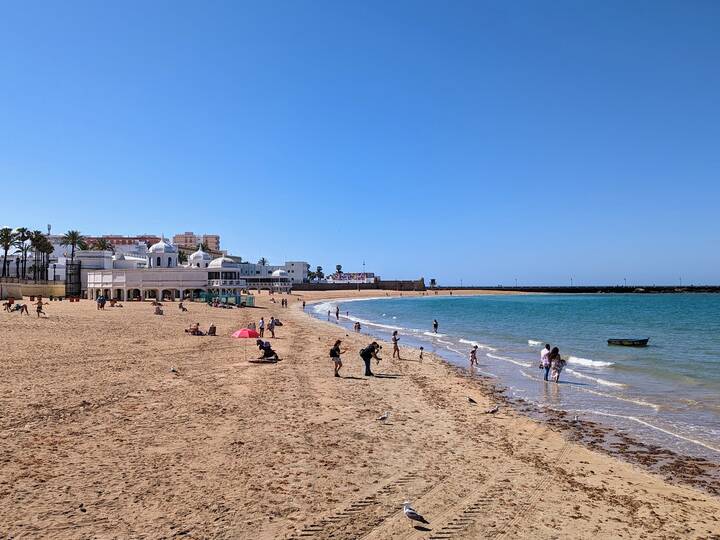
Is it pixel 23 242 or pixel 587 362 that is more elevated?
pixel 23 242

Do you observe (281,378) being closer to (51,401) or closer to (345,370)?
(345,370)

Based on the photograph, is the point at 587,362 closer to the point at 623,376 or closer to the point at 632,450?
the point at 623,376

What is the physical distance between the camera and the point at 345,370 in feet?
72.4

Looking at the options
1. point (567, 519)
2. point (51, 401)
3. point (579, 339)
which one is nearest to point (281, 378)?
point (51, 401)

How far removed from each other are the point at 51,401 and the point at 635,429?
50.6ft

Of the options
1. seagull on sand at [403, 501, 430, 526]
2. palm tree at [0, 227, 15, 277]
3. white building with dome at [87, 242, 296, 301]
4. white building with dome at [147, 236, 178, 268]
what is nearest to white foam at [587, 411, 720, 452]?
seagull on sand at [403, 501, 430, 526]

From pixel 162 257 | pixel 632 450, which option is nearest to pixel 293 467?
pixel 632 450

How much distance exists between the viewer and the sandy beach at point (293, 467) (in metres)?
7.58

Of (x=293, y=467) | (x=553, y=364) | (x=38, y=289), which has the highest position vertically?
(x=38, y=289)

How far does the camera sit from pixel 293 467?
31.9 feet

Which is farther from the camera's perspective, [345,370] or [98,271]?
[98,271]

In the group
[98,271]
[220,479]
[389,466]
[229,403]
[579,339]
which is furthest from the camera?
[98,271]

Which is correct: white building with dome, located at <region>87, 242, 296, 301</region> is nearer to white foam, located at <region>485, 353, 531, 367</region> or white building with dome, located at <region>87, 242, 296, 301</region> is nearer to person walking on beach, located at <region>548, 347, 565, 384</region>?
white foam, located at <region>485, 353, 531, 367</region>

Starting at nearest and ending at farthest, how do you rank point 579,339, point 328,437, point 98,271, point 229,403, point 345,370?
point 328,437 < point 229,403 < point 345,370 < point 579,339 < point 98,271
